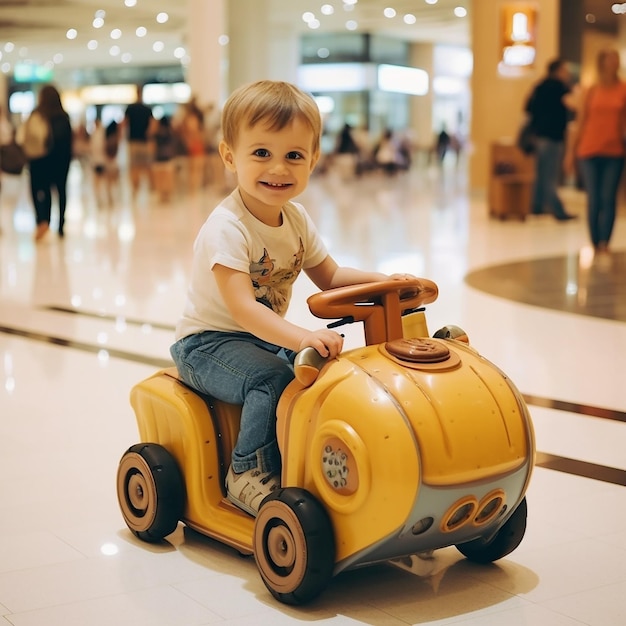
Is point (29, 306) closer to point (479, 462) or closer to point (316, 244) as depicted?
point (316, 244)

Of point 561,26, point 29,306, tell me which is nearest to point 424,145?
point 561,26

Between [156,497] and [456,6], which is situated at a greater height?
[456,6]

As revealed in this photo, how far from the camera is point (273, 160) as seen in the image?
2.62 m

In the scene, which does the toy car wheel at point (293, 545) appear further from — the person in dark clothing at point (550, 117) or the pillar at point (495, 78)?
the pillar at point (495, 78)

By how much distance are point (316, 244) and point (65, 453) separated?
135 centimetres

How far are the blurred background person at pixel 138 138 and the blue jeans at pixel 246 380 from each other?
14.6m

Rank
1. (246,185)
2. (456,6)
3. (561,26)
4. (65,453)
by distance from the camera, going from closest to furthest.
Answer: (246,185) → (65,453) → (561,26) → (456,6)

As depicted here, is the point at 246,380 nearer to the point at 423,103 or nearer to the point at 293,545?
the point at 293,545

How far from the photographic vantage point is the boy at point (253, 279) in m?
2.56

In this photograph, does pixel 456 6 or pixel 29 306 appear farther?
pixel 456 6

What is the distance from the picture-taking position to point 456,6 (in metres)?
31.5

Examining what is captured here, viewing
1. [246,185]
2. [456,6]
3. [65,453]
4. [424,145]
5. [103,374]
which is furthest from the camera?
[424,145]

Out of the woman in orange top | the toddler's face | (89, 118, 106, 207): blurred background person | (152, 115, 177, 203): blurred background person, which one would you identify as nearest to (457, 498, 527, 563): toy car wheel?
the toddler's face

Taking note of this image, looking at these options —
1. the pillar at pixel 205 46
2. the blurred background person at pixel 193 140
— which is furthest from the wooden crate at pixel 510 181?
the pillar at pixel 205 46
